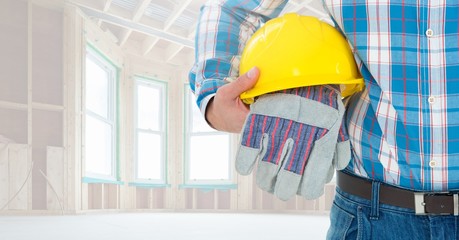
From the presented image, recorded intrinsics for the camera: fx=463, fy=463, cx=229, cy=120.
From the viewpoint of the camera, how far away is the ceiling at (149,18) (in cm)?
732

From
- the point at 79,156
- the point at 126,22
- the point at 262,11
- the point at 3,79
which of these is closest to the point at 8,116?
the point at 3,79

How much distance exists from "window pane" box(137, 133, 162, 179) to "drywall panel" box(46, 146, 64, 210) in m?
2.59

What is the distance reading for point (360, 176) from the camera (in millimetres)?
884

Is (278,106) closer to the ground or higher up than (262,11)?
closer to the ground

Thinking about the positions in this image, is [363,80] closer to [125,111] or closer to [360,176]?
[360,176]

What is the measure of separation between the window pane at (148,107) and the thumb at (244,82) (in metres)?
8.93

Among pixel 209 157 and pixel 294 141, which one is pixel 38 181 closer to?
pixel 209 157

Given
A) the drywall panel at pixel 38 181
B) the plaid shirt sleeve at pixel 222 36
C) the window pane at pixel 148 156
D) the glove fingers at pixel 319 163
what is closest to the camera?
the glove fingers at pixel 319 163

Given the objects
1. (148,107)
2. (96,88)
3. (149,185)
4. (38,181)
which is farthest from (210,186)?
(38,181)

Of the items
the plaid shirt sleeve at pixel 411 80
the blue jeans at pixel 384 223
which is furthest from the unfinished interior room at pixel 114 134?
the plaid shirt sleeve at pixel 411 80

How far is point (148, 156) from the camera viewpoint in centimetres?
978

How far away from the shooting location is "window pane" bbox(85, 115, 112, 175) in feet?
25.9

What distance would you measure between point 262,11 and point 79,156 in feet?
22.2

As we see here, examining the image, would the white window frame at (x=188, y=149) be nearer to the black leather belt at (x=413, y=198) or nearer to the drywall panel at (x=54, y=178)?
the drywall panel at (x=54, y=178)
